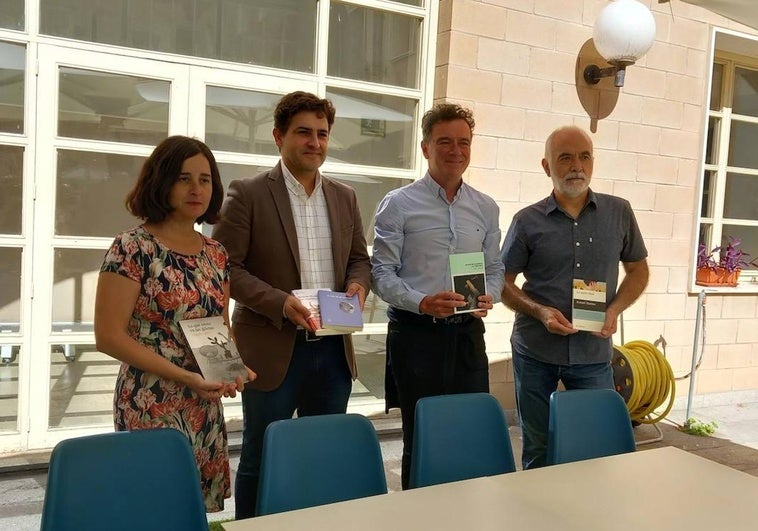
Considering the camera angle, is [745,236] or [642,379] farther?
[745,236]

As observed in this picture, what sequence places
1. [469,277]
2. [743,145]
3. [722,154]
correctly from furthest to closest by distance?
[743,145]
[722,154]
[469,277]

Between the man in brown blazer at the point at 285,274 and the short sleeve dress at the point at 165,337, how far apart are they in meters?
0.29

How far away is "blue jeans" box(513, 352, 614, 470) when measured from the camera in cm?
298

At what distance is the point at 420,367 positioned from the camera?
2689mm

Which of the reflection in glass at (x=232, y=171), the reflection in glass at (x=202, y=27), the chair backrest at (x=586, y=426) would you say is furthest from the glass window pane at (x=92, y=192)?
the chair backrest at (x=586, y=426)

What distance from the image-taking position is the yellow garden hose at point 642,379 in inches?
187

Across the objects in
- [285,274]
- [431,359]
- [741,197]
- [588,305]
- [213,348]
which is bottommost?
[431,359]

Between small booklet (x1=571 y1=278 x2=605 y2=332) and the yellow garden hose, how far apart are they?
6.80ft

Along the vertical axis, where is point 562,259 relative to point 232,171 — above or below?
below

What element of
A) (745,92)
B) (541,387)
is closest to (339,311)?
(541,387)

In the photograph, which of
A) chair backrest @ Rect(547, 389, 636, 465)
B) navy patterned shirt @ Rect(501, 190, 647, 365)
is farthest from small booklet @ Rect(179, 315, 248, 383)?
navy patterned shirt @ Rect(501, 190, 647, 365)

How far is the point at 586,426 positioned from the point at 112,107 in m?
3.04

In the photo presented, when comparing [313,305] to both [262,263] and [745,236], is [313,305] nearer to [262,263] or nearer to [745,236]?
[262,263]

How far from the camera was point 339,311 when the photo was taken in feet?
7.98
